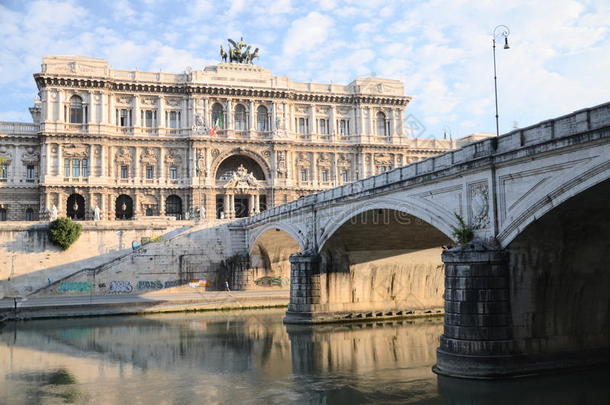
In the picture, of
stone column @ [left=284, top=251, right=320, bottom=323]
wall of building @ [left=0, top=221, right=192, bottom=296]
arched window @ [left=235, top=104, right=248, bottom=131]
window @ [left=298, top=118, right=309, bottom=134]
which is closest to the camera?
stone column @ [left=284, top=251, right=320, bottom=323]


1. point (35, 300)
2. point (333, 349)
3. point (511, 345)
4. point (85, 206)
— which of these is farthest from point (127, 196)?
point (511, 345)

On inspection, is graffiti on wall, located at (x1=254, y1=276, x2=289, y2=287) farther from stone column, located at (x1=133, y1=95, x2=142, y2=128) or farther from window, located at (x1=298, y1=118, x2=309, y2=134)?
stone column, located at (x1=133, y1=95, x2=142, y2=128)

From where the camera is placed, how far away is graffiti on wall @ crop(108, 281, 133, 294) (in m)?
52.7

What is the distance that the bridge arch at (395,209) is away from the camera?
2458 centimetres

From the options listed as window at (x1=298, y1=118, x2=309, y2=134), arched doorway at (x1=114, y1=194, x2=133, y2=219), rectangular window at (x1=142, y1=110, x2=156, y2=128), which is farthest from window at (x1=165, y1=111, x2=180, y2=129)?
window at (x1=298, y1=118, x2=309, y2=134)

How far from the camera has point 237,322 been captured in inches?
1575

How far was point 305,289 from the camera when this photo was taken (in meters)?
37.9

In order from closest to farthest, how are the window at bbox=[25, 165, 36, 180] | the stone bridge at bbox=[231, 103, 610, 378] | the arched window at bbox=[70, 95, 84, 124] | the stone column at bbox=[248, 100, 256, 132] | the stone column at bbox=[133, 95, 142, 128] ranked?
1. the stone bridge at bbox=[231, 103, 610, 378]
2. the arched window at bbox=[70, 95, 84, 124]
3. the window at bbox=[25, 165, 36, 180]
4. the stone column at bbox=[133, 95, 142, 128]
5. the stone column at bbox=[248, 100, 256, 132]

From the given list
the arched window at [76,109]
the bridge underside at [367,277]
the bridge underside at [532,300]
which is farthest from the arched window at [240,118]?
the bridge underside at [532,300]

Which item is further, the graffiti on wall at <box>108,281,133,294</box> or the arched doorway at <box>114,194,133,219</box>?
the arched doorway at <box>114,194,133,219</box>

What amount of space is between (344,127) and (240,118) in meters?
13.8

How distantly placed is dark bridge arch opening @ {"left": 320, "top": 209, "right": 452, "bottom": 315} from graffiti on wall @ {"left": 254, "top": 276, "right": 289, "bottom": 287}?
763 inches

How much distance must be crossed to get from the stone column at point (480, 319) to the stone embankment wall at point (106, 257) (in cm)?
3828

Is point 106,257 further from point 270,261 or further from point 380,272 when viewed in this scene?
point 380,272
